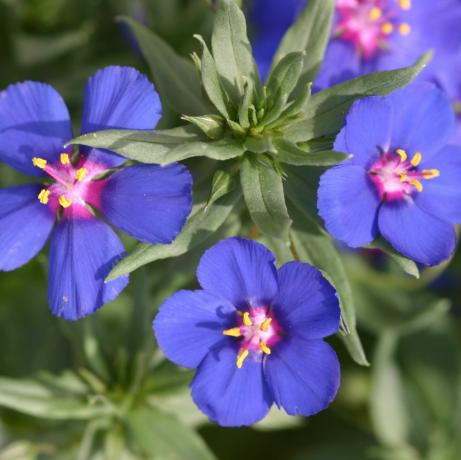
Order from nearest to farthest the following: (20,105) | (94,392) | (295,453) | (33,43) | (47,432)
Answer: (20,105), (94,392), (47,432), (33,43), (295,453)

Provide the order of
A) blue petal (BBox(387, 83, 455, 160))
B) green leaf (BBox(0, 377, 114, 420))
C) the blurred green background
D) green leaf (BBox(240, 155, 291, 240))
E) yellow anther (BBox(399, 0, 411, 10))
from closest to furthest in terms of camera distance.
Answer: green leaf (BBox(240, 155, 291, 240)) → blue petal (BBox(387, 83, 455, 160)) → green leaf (BBox(0, 377, 114, 420)) → the blurred green background → yellow anther (BBox(399, 0, 411, 10))

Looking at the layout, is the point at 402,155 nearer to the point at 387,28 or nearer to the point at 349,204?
the point at 349,204

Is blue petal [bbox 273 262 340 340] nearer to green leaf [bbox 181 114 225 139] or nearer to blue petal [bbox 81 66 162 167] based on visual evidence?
green leaf [bbox 181 114 225 139]

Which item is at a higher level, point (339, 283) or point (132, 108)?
point (132, 108)

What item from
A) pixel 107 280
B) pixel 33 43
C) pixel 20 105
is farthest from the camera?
pixel 33 43

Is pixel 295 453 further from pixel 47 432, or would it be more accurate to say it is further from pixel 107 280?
pixel 107 280

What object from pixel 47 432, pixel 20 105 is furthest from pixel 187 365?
pixel 47 432

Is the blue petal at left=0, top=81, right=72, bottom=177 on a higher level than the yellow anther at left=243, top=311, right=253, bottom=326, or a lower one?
higher

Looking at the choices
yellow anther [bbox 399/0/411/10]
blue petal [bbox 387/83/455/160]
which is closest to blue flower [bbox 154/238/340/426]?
blue petal [bbox 387/83/455/160]
